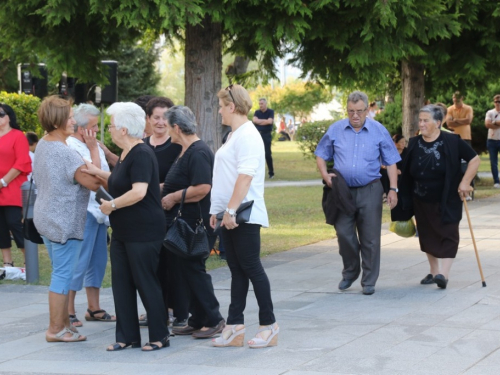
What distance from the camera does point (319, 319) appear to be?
7.52 metres

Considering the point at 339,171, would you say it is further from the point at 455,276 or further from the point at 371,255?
the point at 455,276

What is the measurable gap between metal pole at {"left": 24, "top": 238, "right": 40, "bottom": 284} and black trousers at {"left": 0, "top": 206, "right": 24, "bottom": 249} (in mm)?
690

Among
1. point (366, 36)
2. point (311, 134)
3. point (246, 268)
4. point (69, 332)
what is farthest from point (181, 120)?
point (311, 134)

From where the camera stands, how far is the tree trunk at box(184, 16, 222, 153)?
1166cm

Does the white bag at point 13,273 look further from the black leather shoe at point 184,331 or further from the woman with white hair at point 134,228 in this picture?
the woman with white hair at point 134,228

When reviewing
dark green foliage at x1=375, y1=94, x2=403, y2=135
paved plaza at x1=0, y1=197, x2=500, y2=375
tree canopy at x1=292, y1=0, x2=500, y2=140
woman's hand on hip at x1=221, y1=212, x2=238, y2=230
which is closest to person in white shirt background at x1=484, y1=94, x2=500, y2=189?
dark green foliage at x1=375, y1=94, x2=403, y2=135

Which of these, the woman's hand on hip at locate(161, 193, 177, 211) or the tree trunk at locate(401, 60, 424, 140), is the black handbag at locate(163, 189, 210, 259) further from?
the tree trunk at locate(401, 60, 424, 140)

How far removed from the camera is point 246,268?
656 cm

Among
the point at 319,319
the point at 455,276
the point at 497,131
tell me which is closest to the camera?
the point at 319,319

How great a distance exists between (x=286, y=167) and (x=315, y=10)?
724 inches

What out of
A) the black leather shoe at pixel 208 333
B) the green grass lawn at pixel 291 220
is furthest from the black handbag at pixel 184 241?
the green grass lawn at pixel 291 220

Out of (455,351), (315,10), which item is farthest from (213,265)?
(455,351)

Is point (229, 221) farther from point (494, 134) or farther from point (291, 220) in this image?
point (494, 134)

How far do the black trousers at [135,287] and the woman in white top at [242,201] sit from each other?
0.46 m
